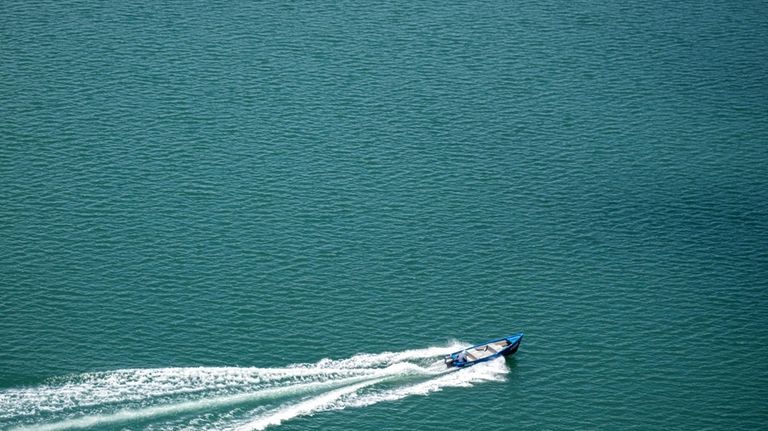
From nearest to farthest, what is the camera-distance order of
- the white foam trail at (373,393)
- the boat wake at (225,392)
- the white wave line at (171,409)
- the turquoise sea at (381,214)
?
the white wave line at (171,409) < the boat wake at (225,392) < the white foam trail at (373,393) < the turquoise sea at (381,214)

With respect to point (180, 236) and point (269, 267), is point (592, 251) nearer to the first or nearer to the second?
point (269, 267)

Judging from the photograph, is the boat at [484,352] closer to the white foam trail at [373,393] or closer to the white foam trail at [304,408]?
the white foam trail at [373,393]

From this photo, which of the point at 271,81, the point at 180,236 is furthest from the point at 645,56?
the point at 180,236

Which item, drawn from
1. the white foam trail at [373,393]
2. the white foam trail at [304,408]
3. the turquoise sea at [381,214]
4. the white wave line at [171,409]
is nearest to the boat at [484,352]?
the white foam trail at [373,393]

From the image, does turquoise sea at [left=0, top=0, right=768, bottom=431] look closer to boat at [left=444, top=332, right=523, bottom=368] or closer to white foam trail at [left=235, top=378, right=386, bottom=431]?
white foam trail at [left=235, top=378, right=386, bottom=431]

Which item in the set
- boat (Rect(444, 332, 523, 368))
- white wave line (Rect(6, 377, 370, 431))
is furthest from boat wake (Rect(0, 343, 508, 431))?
boat (Rect(444, 332, 523, 368))

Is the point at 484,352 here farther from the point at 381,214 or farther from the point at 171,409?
the point at 171,409
